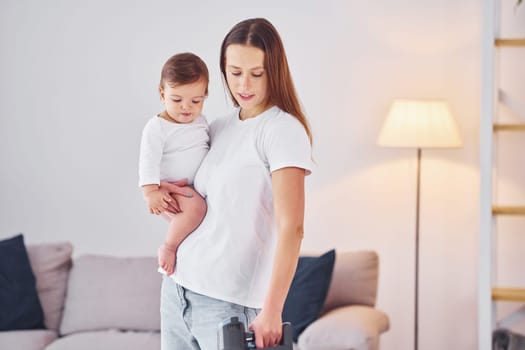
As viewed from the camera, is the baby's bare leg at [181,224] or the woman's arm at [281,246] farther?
the baby's bare leg at [181,224]

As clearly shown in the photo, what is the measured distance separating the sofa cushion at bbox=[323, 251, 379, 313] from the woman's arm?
1.78m

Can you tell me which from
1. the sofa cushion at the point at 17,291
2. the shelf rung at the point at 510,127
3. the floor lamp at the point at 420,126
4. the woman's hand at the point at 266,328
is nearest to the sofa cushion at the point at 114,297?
the sofa cushion at the point at 17,291

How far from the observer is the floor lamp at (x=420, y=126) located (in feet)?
11.1

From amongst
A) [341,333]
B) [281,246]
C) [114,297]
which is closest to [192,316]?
[281,246]

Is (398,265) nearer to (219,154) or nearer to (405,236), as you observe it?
(405,236)

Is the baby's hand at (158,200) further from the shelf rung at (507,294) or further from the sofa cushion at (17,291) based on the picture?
the sofa cushion at (17,291)

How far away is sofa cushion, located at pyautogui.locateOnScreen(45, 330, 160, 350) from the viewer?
309 centimetres

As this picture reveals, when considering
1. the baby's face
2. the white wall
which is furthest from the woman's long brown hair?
the white wall

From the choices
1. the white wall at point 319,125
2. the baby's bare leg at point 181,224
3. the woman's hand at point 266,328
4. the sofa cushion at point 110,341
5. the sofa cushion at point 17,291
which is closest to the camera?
the woman's hand at point 266,328

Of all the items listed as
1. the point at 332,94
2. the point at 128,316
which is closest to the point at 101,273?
the point at 128,316

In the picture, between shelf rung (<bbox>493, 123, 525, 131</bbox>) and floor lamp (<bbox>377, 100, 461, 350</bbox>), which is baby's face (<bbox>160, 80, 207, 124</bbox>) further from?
floor lamp (<bbox>377, 100, 461, 350</bbox>)

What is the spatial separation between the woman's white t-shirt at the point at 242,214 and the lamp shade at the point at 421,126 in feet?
6.19

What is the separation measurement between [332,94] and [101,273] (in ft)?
3.93

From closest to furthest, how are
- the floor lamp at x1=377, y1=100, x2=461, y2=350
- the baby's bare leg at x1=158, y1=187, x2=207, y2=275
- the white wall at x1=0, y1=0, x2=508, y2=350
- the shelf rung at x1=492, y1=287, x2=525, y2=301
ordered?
the baby's bare leg at x1=158, y1=187, x2=207, y2=275
the shelf rung at x1=492, y1=287, x2=525, y2=301
the floor lamp at x1=377, y1=100, x2=461, y2=350
the white wall at x1=0, y1=0, x2=508, y2=350
